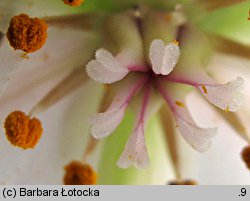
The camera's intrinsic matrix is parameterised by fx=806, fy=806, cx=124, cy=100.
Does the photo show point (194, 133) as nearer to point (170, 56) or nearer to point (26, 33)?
point (170, 56)

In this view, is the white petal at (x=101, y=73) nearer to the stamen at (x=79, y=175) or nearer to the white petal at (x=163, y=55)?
the white petal at (x=163, y=55)

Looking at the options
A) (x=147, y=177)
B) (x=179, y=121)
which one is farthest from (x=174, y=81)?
(x=147, y=177)

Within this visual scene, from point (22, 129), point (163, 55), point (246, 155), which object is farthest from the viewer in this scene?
point (246, 155)

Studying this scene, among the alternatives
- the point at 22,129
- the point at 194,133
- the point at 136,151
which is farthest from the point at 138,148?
the point at 22,129

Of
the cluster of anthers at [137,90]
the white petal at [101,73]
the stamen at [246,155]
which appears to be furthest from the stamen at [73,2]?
the stamen at [246,155]

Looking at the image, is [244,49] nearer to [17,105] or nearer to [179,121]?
[179,121]

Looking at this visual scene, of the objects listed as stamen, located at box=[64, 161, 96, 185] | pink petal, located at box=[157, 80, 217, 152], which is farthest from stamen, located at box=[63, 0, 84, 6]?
stamen, located at box=[64, 161, 96, 185]

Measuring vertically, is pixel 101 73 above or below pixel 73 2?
below

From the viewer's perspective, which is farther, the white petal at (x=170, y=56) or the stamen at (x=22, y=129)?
the stamen at (x=22, y=129)
